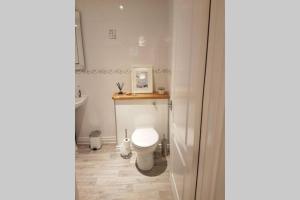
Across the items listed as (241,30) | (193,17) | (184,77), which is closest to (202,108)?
(184,77)

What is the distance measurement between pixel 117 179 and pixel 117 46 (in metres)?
1.61

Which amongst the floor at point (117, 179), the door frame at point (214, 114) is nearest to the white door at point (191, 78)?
the door frame at point (214, 114)

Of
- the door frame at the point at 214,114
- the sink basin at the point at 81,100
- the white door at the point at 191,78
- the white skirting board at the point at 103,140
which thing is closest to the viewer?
the door frame at the point at 214,114

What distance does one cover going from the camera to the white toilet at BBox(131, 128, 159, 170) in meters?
1.91

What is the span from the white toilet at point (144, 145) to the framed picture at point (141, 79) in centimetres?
54

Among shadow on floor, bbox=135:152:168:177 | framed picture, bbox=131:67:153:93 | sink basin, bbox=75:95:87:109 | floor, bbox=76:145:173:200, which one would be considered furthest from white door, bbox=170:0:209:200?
sink basin, bbox=75:95:87:109

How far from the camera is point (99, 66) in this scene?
8.13 feet

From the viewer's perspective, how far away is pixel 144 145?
6.21 ft

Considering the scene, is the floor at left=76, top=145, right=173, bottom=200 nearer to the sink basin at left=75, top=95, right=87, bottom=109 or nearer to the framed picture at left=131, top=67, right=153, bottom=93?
the sink basin at left=75, top=95, right=87, bottom=109

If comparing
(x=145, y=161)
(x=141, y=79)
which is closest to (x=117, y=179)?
(x=145, y=161)

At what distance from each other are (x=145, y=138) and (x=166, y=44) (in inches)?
47.7

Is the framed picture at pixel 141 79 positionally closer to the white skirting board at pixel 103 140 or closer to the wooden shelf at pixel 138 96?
the wooden shelf at pixel 138 96

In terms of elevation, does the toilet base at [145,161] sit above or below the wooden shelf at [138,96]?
below

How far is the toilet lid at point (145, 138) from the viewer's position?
1929 mm
